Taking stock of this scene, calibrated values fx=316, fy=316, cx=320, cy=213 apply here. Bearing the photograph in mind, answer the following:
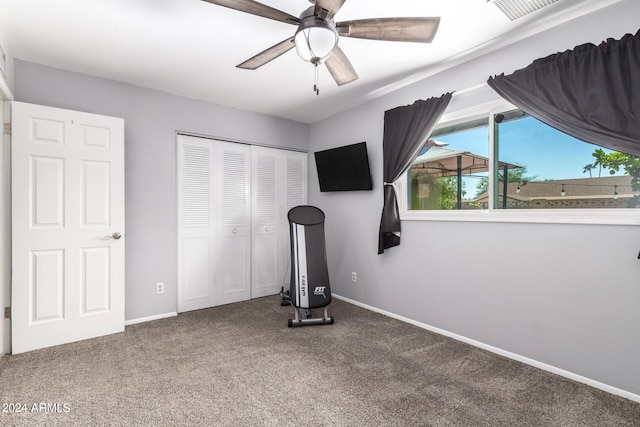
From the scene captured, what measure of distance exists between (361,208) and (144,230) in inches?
95.9

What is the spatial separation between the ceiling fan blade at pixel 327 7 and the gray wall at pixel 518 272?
5.40ft

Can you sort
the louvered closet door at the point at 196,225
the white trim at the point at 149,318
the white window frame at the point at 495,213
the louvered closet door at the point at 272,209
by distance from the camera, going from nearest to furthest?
the white window frame at the point at 495,213
the white trim at the point at 149,318
the louvered closet door at the point at 196,225
the louvered closet door at the point at 272,209

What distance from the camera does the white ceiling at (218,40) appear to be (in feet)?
6.81

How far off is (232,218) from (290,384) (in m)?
2.39

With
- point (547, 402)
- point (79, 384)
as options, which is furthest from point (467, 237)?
point (79, 384)

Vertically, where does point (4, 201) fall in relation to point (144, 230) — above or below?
above

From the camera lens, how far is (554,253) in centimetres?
227

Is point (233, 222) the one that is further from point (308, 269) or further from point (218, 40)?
point (218, 40)

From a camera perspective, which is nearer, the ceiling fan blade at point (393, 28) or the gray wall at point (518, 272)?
the ceiling fan blade at point (393, 28)

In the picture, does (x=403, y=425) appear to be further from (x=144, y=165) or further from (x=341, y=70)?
(x=144, y=165)

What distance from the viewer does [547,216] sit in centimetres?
230

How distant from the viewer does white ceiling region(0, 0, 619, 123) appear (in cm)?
208

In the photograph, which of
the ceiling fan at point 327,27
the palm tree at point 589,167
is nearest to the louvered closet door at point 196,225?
the ceiling fan at point 327,27

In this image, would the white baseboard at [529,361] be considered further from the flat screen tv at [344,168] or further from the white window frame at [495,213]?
the flat screen tv at [344,168]
